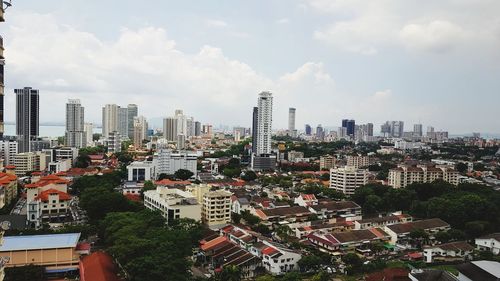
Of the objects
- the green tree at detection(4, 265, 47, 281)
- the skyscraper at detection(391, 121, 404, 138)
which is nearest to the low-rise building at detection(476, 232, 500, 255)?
the green tree at detection(4, 265, 47, 281)

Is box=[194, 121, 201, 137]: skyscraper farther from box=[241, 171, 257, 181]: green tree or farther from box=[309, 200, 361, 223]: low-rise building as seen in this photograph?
box=[309, 200, 361, 223]: low-rise building

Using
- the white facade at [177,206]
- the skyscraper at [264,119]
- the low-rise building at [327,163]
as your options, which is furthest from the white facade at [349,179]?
the skyscraper at [264,119]

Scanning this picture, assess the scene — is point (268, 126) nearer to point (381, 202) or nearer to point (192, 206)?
point (381, 202)

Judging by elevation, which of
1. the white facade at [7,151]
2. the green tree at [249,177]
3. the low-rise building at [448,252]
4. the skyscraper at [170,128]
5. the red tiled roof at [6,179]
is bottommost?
the low-rise building at [448,252]

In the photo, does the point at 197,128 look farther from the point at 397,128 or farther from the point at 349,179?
the point at 349,179

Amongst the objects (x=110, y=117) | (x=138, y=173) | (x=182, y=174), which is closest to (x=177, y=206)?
(x=138, y=173)

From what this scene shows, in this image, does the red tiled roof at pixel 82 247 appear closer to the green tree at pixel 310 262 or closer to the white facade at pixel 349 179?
the green tree at pixel 310 262
